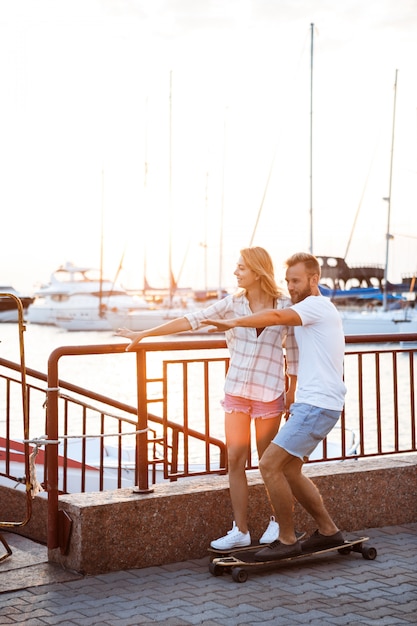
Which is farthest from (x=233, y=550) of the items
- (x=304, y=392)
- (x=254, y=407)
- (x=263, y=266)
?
(x=263, y=266)

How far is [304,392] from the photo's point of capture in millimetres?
5805

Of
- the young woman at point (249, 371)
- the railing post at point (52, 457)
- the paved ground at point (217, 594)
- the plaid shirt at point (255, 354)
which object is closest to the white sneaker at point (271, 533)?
the young woman at point (249, 371)

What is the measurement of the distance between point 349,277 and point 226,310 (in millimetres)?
77009

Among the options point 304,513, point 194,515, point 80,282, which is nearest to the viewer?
point 194,515

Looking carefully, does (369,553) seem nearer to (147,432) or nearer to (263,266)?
(147,432)

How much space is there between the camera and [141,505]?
6.11 metres

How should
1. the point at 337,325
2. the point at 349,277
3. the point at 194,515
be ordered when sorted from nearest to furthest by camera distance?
the point at 337,325 < the point at 194,515 < the point at 349,277

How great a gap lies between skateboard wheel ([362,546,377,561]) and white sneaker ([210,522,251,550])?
0.84 m

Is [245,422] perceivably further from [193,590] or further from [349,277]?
[349,277]

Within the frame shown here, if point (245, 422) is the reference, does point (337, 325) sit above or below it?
above

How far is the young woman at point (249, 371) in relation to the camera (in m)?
5.99

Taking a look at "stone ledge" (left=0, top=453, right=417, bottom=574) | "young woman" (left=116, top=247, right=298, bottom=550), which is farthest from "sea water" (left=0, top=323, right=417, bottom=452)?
"young woman" (left=116, top=247, right=298, bottom=550)

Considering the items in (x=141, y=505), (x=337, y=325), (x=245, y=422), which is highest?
(x=337, y=325)

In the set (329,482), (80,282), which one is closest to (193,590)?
(329,482)
